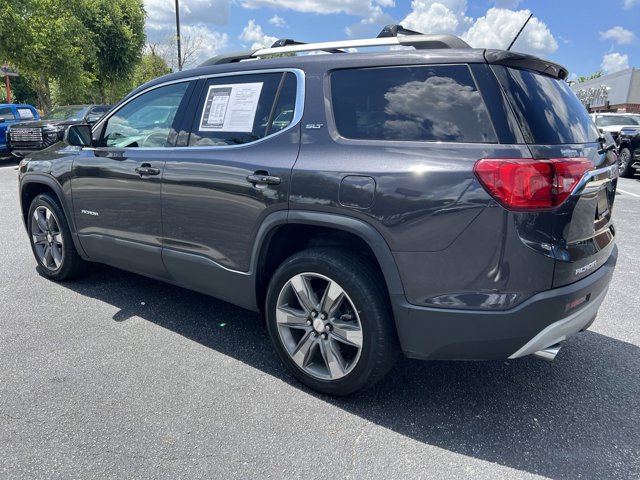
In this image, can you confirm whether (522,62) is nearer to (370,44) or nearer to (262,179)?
(370,44)

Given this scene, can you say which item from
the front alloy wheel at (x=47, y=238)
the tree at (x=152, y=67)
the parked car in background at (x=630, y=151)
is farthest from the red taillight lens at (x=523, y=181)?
the tree at (x=152, y=67)

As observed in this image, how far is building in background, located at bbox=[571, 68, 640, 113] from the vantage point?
1587 inches

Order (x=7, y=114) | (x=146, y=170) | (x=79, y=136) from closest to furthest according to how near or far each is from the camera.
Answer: (x=146, y=170) < (x=79, y=136) < (x=7, y=114)

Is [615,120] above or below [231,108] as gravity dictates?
below

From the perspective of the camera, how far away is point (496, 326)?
2.27m

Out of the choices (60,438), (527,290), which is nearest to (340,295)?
(527,290)

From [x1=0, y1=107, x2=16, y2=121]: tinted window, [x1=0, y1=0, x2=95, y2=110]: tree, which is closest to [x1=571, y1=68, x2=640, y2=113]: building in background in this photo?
[x1=0, y1=0, x2=95, y2=110]: tree

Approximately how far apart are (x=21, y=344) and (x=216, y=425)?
1735 mm

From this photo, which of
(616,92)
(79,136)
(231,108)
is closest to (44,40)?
(79,136)

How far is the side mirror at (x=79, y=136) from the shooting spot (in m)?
3.99

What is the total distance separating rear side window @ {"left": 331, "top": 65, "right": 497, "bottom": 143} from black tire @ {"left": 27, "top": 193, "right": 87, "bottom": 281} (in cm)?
292

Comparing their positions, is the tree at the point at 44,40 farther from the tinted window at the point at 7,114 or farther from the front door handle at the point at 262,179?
the front door handle at the point at 262,179

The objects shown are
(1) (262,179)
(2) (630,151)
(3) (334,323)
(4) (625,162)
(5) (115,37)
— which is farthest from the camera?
(5) (115,37)

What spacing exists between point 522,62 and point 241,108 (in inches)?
64.5
